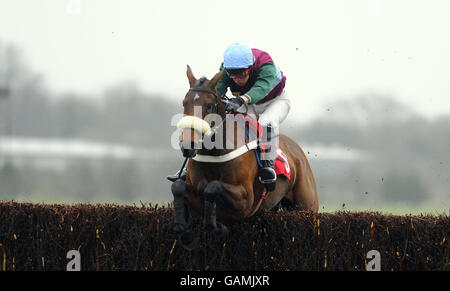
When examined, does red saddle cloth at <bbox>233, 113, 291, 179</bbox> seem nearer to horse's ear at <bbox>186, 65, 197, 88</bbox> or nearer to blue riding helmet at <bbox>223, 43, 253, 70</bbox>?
blue riding helmet at <bbox>223, 43, 253, 70</bbox>

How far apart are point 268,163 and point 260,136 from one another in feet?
0.99

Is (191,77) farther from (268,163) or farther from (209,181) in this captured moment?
(268,163)

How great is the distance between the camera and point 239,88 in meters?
5.91

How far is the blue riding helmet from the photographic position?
5488 millimetres

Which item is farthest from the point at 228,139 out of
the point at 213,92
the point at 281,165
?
the point at 281,165

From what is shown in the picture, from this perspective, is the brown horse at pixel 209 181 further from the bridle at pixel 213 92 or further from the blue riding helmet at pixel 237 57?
the blue riding helmet at pixel 237 57

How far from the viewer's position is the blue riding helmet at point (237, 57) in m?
5.49

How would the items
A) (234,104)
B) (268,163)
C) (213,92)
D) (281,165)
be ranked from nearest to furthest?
(213,92) < (234,104) < (268,163) < (281,165)

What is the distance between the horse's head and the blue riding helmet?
387mm

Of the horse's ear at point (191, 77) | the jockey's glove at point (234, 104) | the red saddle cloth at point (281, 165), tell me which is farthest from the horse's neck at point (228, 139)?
the red saddle cloth at point (281, 165)

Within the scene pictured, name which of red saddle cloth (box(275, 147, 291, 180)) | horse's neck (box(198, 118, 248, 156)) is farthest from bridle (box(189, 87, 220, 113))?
red saddle cloth (box(275, 147, 291, 180))

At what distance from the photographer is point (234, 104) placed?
17.5 ft
